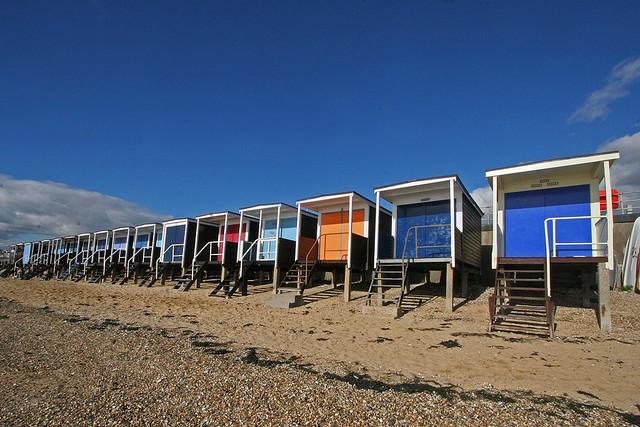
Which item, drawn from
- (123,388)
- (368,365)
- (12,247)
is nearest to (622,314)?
(368,365)

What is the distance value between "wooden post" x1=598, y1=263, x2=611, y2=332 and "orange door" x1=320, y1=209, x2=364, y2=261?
343 inches

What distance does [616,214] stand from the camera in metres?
17.6

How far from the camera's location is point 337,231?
54.0ft

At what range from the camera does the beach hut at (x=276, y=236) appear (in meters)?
16.0

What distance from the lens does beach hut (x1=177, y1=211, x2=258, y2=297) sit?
1692 centimetres

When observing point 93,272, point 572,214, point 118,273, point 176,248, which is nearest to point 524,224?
point 572,214

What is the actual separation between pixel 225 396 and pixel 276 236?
44.7ft

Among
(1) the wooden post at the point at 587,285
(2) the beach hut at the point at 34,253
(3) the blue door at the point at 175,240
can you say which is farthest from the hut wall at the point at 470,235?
(2) the beach hut at the point at 34,253

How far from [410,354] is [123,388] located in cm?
457

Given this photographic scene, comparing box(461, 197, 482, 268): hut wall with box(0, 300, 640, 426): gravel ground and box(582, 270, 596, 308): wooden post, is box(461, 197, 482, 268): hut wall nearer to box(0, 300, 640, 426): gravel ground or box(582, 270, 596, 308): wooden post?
box(582, 270, 596, 308): wooden post

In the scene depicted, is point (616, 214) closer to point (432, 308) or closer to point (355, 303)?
point (432, 308)

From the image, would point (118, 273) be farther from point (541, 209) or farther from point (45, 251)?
point (541, 209)

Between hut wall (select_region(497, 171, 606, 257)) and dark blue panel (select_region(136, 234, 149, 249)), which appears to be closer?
hut wall (select_region(497, 171, 606, 257))

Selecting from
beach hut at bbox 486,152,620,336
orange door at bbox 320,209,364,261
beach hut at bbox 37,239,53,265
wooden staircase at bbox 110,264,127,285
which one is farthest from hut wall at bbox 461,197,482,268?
beach hut at bbox 37,239,53,265
